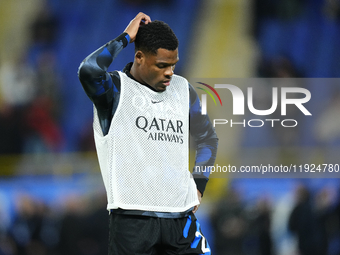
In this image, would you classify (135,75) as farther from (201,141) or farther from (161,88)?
(201,141)

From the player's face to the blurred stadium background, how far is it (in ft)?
6.76

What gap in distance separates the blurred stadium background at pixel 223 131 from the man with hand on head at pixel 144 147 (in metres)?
1.98

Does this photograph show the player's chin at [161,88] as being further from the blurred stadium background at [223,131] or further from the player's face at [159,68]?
the blurred stadium background at [223,131]

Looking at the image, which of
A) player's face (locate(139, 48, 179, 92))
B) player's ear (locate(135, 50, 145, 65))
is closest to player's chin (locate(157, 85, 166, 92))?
player's face (locate(139, 48, 179, 92))

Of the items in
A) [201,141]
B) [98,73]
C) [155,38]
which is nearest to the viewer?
[98,73]

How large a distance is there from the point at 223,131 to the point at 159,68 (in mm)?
2157

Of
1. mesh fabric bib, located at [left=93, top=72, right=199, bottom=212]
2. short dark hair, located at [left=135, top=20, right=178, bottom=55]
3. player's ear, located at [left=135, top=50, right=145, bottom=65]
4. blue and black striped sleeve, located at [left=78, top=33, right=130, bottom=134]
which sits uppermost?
short dark hair, located at [left=135, top=20, right=178, bottom=55]

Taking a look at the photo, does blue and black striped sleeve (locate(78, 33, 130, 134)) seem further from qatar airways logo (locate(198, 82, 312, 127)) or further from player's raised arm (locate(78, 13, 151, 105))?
qatar airways logo (locate(198, 82, 312, 127))

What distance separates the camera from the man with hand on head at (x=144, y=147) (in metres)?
1.47

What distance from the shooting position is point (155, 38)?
1.59 m

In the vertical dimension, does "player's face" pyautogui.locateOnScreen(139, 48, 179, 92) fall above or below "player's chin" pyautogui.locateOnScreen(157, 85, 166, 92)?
above

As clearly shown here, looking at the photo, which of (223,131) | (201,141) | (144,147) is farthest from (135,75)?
(223,131)

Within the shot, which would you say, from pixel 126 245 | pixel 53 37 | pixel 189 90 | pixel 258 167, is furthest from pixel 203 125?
pixel 53 37

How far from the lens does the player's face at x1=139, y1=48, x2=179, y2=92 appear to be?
1.58m
